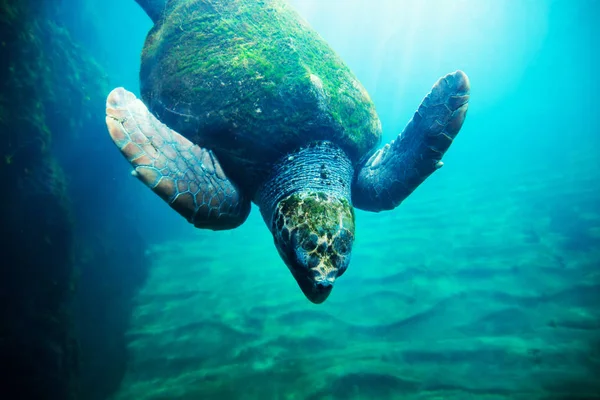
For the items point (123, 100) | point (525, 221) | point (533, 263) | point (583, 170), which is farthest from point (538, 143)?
point (123, 100)

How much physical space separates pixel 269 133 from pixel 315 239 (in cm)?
139

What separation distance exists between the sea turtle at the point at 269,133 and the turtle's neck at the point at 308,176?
0.02 metres

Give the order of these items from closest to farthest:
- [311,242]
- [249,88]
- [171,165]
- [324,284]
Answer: [324,284], [311,242], [171,165], [249,88]

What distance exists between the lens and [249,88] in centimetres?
331

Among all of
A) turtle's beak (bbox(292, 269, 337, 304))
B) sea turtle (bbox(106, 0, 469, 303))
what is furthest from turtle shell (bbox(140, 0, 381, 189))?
turtle's beak (bbox(292, 269, 337, 304))

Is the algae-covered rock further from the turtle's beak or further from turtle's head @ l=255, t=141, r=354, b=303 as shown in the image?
the turtle's beak

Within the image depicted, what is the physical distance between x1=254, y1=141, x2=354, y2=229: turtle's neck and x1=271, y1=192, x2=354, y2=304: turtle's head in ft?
0.67

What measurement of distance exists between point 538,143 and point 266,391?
36.4 m

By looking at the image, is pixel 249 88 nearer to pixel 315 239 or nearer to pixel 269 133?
pixel 269 133

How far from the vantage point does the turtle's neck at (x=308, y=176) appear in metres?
3.14

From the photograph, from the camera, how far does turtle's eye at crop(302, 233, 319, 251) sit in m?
2.52

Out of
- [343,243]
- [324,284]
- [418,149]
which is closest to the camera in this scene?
[324,284]

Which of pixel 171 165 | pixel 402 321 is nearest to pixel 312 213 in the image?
pixel 171 165

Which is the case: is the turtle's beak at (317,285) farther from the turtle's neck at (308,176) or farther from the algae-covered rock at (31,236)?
the algae-covered rock at (31,236)
